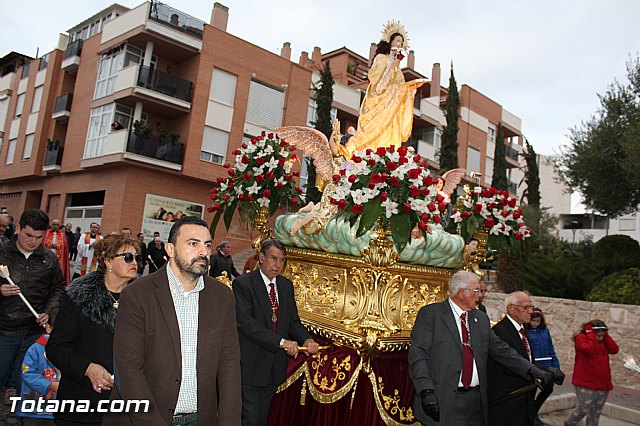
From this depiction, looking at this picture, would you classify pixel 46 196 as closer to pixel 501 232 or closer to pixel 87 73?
pixel 87 73

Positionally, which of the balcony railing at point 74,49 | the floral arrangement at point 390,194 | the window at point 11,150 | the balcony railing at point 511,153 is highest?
the balcony railing at point 511,153

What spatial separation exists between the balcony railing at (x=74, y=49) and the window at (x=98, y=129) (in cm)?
456

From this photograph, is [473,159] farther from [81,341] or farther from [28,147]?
[81,341]

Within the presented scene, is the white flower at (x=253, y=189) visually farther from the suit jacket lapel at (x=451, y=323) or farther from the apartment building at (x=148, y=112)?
the apartment building at (x=148, y=112)

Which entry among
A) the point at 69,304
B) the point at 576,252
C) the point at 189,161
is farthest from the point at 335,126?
the point at 189,161

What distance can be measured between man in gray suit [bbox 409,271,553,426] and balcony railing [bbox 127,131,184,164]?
18.7 m

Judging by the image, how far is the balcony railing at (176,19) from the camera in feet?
69.5

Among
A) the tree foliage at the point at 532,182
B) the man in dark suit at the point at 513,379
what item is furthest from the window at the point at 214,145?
the man in dark suit at the point at 513,379

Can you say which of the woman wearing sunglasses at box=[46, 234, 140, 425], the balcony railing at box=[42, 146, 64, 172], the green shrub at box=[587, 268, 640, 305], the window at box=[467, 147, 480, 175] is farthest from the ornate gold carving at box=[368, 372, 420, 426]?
the window at box=[467, 147, 480, 175]

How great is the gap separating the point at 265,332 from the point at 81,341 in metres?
1.57

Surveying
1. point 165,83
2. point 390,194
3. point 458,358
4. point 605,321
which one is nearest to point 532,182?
point 605,321

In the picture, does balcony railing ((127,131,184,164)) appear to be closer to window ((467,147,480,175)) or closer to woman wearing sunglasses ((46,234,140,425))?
woman wearing sunglasses ((46,234,140,425))

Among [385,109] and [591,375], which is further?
[385,109]

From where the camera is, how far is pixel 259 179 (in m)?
6.52
